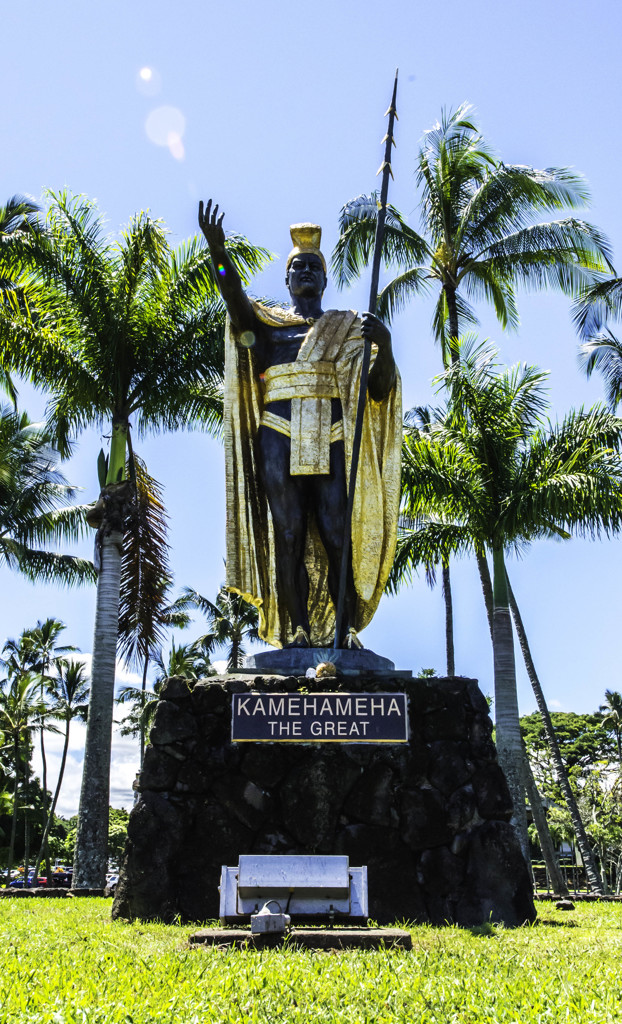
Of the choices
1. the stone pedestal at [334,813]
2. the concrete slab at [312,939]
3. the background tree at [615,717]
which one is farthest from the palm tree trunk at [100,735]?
the background tree at [615,717]

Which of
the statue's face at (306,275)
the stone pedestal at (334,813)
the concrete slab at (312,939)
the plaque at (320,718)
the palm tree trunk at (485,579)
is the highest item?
the statue's face at (306,275)

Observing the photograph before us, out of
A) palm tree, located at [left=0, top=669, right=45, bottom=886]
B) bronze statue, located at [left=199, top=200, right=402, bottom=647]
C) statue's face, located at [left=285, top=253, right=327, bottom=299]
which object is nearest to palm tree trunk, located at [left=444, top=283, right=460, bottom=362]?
statue's face, located at [left=285, top=253, right=327, bottom=299]

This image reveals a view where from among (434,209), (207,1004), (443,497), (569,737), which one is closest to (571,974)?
(207,1004)

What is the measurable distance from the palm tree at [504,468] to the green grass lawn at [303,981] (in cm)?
809

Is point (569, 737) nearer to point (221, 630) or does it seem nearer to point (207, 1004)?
point (221, 630)

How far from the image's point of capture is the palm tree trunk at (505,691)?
40.8ft

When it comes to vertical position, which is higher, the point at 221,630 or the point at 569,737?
the point at 221,630

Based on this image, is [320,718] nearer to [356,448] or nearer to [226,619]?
[356,448]

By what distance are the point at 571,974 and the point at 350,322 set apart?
14.5 feet

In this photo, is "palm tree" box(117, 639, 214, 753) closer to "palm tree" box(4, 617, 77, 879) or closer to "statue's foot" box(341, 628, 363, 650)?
"palm tree" box(4, 617, 77, 879)

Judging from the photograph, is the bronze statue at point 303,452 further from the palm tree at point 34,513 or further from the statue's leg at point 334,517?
the palm tree at point 34,513

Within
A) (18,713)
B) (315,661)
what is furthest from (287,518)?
(18,713)

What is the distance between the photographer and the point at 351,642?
5.97m

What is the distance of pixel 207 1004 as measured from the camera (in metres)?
2.99
